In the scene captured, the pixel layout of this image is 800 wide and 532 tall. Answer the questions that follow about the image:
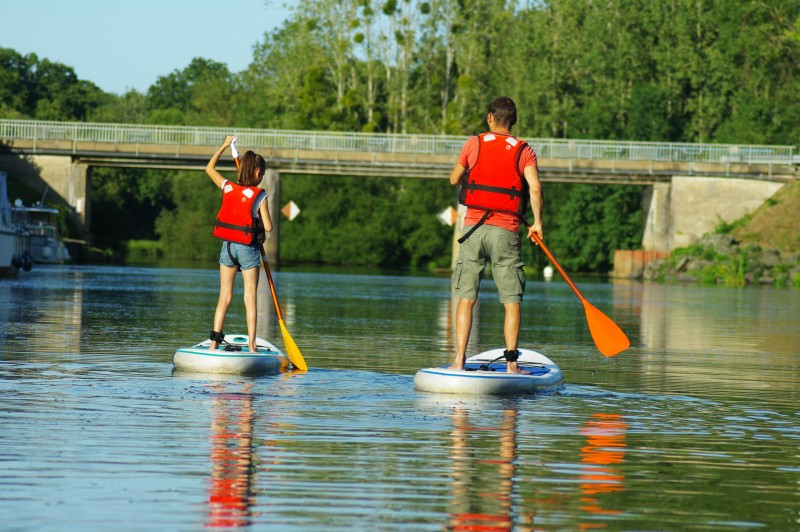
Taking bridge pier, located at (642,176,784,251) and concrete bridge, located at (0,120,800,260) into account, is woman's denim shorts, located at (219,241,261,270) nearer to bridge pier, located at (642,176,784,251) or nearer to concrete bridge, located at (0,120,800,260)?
concrete bridge, located at (0,120,800,260)

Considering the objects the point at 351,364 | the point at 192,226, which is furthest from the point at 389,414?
the point at 192,226

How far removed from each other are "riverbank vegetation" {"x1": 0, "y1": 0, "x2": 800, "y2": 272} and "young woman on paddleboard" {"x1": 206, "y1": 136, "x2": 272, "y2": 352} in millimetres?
73724

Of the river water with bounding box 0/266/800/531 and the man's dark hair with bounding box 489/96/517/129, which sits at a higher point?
the man's dark hair with bounding box 489/96/517/129

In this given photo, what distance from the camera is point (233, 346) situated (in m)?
13.9

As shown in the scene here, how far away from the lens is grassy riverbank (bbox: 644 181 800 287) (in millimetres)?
68062

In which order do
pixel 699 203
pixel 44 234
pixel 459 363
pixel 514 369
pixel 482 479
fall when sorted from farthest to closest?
pixel 699 203, pixel 44 234, pixel 514 369, pixel 459 363, pixel 482 479

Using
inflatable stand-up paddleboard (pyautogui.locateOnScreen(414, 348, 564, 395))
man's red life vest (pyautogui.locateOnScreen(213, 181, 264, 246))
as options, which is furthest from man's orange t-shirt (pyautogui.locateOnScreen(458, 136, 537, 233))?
man's red life vest (pyautogui.locateOnScreen(213, 181, 264, 246))

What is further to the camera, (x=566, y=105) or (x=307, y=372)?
(x=566, y=105)

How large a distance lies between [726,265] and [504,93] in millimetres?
31099

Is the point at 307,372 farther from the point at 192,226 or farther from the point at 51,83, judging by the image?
the point at 51,83

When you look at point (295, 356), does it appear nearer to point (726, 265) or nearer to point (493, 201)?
point (493, 201)

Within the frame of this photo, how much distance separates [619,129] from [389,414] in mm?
84662

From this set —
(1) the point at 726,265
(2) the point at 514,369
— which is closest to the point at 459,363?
(2) the point at 514,369

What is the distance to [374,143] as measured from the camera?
74.0 m
